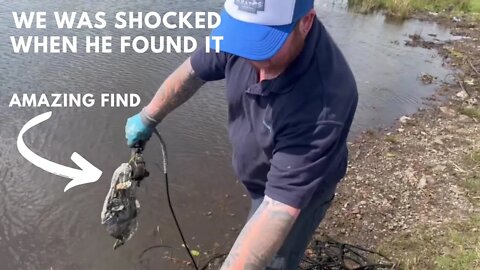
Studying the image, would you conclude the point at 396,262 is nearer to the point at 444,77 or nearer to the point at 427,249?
the point at 427,249

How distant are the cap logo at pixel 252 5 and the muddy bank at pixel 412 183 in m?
2.65

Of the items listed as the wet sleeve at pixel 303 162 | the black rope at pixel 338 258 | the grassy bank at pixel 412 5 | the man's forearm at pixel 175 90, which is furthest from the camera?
the grassy bank at pixel 412 5

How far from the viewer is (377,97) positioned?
753 centimetres

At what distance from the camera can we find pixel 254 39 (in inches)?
72.5

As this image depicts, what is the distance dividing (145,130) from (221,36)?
1041 millimetres

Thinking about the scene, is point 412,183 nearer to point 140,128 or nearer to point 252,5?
point 140,128

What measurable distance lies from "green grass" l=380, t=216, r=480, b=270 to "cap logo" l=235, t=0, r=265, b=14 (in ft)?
8.68

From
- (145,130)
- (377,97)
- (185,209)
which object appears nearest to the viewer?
(145,130)

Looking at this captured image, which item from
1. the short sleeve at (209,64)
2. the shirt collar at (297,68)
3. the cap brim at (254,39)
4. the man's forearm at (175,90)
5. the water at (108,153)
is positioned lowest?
the water at (108,153)

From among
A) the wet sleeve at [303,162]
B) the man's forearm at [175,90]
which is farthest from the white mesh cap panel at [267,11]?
the man's forearm at [175,90]

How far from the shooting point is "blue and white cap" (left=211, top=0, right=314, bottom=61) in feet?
5.95

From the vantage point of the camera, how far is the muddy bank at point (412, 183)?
4.29 metres

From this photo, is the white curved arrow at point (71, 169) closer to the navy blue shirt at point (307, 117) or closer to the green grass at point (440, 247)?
the green grass at point (440, 247)

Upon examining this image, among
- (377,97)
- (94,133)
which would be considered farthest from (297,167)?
(377,97)
